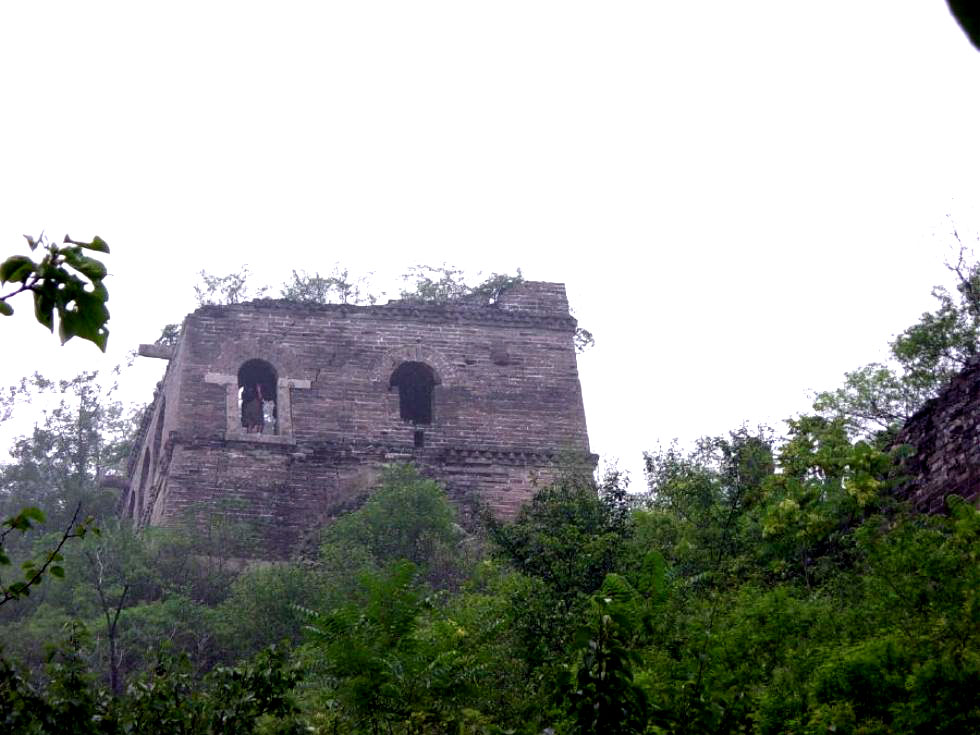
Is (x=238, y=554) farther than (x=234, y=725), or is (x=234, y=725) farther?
(x=238, y=554)

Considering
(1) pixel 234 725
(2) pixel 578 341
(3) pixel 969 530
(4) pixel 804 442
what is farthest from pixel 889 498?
(2) pixel 578 341

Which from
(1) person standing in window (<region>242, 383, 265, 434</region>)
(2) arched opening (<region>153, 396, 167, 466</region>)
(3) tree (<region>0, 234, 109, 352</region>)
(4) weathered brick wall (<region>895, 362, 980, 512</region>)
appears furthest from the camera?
(2) arched opening (<region>153, 396, 167, 466</region>)

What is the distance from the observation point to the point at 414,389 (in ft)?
76.1

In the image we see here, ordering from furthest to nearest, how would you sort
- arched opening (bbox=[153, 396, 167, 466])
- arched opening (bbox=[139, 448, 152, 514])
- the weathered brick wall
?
arched opening (bbox=[139, 448, 152, 514])
arched opening (bbox=[153, 396, 167, 466])
the weathered brick wall

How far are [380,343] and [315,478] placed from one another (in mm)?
2962

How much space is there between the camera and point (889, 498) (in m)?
11.1

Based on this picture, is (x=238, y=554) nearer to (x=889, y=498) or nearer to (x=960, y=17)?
(x=889, y=498)

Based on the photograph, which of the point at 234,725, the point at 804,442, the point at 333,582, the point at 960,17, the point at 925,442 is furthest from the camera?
the point at 333,582

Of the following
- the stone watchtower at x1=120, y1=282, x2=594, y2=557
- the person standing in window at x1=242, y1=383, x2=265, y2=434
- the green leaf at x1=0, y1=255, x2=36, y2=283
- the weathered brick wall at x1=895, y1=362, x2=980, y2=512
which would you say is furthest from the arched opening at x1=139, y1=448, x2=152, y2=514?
the green leaf at x1=0, y1=255, x2=36, y2=283

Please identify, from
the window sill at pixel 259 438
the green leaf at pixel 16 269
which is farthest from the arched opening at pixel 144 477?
the green leaf at pixel 16 269

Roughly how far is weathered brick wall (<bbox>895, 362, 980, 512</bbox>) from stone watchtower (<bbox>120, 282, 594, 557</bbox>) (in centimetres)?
1017

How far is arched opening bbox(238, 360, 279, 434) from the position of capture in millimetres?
22422

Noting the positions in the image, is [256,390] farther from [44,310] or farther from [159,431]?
[44,310]

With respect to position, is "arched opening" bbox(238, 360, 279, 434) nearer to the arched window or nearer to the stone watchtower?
the stone watchtower
